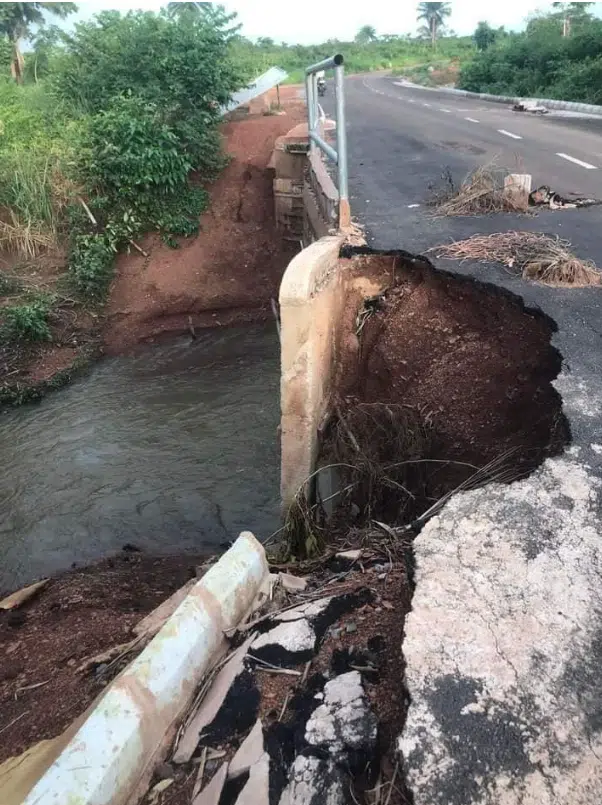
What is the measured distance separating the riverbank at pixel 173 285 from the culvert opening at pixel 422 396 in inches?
222

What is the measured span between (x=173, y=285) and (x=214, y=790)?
1034 cm

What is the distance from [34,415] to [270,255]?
18.5 feet

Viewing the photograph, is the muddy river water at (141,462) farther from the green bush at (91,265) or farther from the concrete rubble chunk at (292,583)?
the concrete rubble chunk at (292,583)

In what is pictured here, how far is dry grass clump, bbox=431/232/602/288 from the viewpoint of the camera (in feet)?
16.4

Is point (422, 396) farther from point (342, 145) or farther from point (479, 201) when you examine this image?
point (479, 201)

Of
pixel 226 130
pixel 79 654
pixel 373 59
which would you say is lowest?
pixel 79 654

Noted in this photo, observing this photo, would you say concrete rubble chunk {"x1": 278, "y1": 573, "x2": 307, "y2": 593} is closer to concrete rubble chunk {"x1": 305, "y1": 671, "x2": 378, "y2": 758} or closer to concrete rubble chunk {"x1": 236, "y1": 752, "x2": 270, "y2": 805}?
concrete rubble chunk {"x1": 305, "y1": 671, "x2": 378, "y2": 758}

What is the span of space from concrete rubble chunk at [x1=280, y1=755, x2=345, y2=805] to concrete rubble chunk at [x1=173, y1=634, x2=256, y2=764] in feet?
1.26

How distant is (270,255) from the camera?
12.3 metres

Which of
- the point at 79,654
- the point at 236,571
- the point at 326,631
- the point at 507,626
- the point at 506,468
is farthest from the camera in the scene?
the point at 79,654

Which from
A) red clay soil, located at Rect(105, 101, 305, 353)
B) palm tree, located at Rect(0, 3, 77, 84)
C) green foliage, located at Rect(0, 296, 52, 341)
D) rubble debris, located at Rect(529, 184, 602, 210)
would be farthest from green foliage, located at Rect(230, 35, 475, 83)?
rubble debris, located at Rect(529, 184, 602, 210)

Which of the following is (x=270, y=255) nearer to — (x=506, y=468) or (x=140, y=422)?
(x=140, y=422)

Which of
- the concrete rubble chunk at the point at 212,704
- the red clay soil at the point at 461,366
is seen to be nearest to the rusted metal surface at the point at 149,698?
the concrete rubble chunk at the point at 212,704

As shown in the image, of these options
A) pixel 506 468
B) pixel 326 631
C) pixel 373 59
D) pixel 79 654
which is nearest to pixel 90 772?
pixel 326 631
